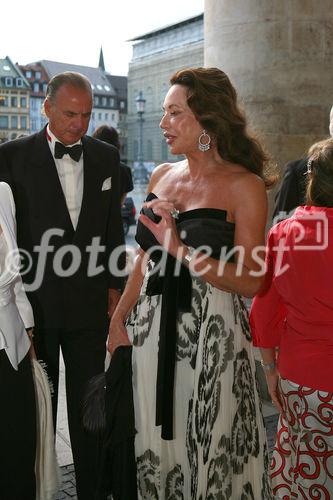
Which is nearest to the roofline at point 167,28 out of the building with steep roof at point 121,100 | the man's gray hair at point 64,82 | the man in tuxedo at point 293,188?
the building with steep roof at point 121,100

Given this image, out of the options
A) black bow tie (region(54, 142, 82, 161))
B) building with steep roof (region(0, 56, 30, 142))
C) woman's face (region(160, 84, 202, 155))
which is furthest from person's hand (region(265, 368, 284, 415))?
building with steep roof (region(0, 56, 30, 142))

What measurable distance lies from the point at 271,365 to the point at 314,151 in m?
0.88

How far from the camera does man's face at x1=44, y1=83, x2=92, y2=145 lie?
2705mm

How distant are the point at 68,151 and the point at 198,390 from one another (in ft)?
4.40

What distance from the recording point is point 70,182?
283 centimetres

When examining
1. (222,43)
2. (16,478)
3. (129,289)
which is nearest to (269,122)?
(222,43)

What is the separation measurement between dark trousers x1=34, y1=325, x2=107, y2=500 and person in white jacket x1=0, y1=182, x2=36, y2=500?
324 mm

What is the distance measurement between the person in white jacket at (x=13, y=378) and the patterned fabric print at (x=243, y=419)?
33.7 inches

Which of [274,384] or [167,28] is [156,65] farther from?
[274,384]

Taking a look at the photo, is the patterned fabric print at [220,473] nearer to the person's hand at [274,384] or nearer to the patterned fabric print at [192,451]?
the patterned fabric print at [192,451]

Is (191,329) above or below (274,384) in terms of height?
above

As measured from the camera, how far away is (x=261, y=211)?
208cm

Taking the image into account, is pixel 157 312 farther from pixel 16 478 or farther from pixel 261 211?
pixel 16 478

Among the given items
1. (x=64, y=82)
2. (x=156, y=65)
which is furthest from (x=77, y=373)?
(x=156, y=65)
